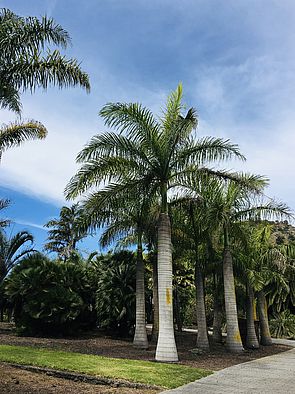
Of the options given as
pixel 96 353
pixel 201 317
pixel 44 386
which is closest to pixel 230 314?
pixel 201 317

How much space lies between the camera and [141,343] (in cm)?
1529

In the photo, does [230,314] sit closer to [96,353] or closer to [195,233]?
[195,233]

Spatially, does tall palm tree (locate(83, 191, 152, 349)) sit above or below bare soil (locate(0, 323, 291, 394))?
above

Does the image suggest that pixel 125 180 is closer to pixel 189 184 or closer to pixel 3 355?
pixel 189 184

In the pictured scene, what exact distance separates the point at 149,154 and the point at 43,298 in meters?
8.30

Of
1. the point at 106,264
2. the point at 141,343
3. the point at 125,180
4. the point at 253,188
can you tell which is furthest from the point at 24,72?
the point at 106,264

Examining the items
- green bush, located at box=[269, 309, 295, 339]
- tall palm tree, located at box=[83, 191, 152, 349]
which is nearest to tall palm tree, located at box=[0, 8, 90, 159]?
tall palm tree, located at box=[83, 191, 152, 349]

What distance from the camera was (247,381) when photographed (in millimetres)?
9250

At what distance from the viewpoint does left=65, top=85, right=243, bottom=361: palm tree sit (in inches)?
537

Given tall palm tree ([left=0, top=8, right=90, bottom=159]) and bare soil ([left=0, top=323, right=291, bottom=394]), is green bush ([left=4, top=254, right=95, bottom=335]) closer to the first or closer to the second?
bare soil ([left=0, top=323, right=291, bottom=394])

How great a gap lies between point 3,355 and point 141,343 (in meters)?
6.08

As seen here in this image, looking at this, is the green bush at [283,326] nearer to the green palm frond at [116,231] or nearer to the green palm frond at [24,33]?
the green palm frond at [116,231]

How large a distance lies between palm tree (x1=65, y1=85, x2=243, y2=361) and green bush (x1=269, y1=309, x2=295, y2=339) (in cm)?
1898

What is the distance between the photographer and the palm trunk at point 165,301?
39.1 feet
